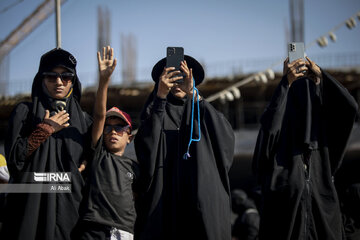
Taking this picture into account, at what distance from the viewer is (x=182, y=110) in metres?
2.93

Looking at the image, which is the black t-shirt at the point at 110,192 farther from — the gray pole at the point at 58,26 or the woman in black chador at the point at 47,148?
the gray pole at the point at 58,26

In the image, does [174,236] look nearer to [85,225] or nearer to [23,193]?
[85,225]

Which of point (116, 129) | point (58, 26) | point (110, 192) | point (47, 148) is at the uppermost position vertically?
point (58, 26)

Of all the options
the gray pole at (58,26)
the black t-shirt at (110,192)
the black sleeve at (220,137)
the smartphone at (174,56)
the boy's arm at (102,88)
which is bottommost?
the black t-shirt at (110,192)

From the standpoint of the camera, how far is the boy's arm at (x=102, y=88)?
2.67 m

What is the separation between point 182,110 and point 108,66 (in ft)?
2.09

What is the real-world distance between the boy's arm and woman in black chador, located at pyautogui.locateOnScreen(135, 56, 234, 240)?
0.29 metres

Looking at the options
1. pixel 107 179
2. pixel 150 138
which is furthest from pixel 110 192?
pixel 150 138

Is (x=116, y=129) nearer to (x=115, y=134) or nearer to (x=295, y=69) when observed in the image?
(x=115, y=134)

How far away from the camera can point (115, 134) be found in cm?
288

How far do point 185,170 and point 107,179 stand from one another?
0.53m

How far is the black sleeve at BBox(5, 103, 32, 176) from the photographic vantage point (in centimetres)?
253

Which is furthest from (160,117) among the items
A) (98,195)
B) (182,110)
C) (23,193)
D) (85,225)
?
(23,193)

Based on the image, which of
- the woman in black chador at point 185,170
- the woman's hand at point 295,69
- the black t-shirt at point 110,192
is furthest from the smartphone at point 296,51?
the black t-shirt at point 110,192
